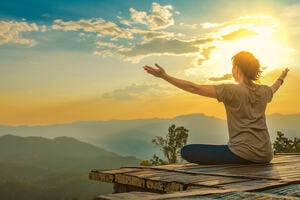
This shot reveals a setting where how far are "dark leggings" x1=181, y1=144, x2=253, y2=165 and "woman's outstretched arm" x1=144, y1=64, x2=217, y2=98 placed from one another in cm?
80

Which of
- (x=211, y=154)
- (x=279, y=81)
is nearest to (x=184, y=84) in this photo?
(x=211, y=154)

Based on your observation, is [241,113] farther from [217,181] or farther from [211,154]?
[217,181]

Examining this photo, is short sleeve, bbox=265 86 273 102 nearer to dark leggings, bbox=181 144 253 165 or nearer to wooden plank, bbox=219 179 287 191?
dark leggings, bbox=181 144 253 165

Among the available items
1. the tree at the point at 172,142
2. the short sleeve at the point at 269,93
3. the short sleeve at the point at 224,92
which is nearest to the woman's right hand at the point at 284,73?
the short sleeve at the point at 269,93

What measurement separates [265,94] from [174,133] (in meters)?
17.1

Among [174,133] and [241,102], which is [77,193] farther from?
[241,102]

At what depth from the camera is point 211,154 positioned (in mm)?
5555

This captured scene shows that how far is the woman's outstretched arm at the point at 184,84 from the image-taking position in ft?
16.7

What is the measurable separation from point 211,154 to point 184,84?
1.11m

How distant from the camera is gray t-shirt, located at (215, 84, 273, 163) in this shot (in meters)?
5.27

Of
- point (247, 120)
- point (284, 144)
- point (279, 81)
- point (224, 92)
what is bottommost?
point (247, 120)

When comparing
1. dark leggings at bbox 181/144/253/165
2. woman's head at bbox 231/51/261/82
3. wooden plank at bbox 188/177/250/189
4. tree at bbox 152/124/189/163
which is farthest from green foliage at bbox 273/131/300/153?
wooden plank at bbox 188/177/250/189

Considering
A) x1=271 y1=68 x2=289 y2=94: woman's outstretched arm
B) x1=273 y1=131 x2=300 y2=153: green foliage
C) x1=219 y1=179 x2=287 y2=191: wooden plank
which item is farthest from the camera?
x1=273 y1=131 x2=300 y2=153: green foliage

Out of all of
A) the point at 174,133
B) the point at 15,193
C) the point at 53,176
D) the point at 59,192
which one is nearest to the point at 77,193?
the point at 59,192
